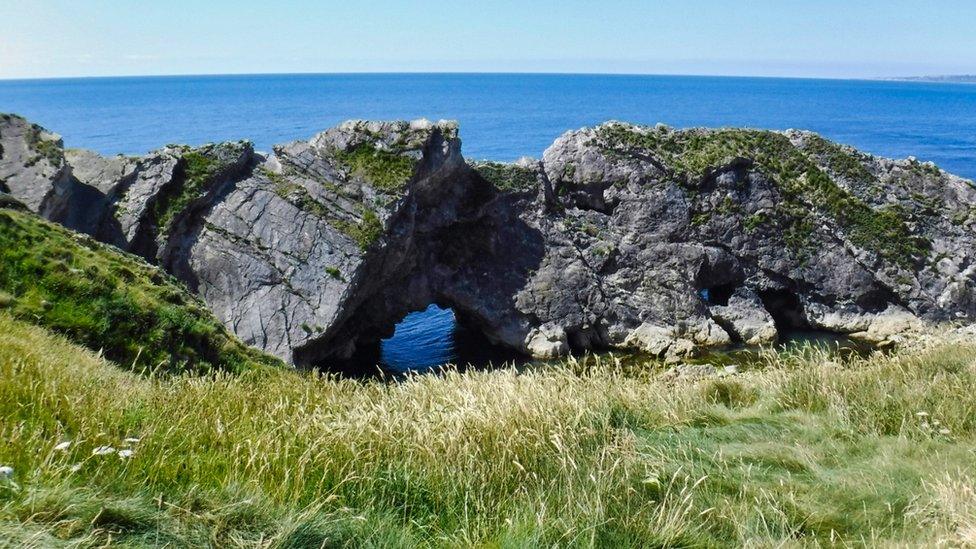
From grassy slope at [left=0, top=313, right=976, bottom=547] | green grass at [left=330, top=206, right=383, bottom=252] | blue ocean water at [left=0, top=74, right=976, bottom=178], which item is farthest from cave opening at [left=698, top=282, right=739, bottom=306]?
blue ocean water at [left=0, top=74, right=976, bottom=178]

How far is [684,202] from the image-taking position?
3869 cm

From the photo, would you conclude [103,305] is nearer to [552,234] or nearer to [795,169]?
[552,234]

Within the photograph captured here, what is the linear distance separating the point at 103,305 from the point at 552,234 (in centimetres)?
2507

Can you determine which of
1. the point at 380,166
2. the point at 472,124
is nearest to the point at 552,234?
the point at 380,166

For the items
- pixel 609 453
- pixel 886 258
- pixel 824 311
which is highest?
pixel 609 453

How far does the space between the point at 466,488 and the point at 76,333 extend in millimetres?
12310

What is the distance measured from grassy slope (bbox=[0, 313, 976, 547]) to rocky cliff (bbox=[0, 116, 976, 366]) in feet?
73.3

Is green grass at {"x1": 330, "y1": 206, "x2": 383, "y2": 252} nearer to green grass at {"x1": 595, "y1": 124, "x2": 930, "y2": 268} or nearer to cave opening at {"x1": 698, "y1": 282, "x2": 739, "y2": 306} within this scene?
green grass at {"x1": 595, "y1": 124, "x2": 930, "y2": 268}

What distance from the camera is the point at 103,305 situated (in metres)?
16.6

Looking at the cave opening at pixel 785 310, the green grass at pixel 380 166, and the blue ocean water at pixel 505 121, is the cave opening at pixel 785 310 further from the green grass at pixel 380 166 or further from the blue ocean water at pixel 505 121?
the blue ocean water at pixel 505 121

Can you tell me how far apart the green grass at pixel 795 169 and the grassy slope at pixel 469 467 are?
102ft

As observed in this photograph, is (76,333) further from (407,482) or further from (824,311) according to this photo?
(824,311)

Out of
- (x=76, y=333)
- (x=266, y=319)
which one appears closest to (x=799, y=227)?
(x=266, y=319)

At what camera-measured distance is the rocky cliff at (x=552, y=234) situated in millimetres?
31219
